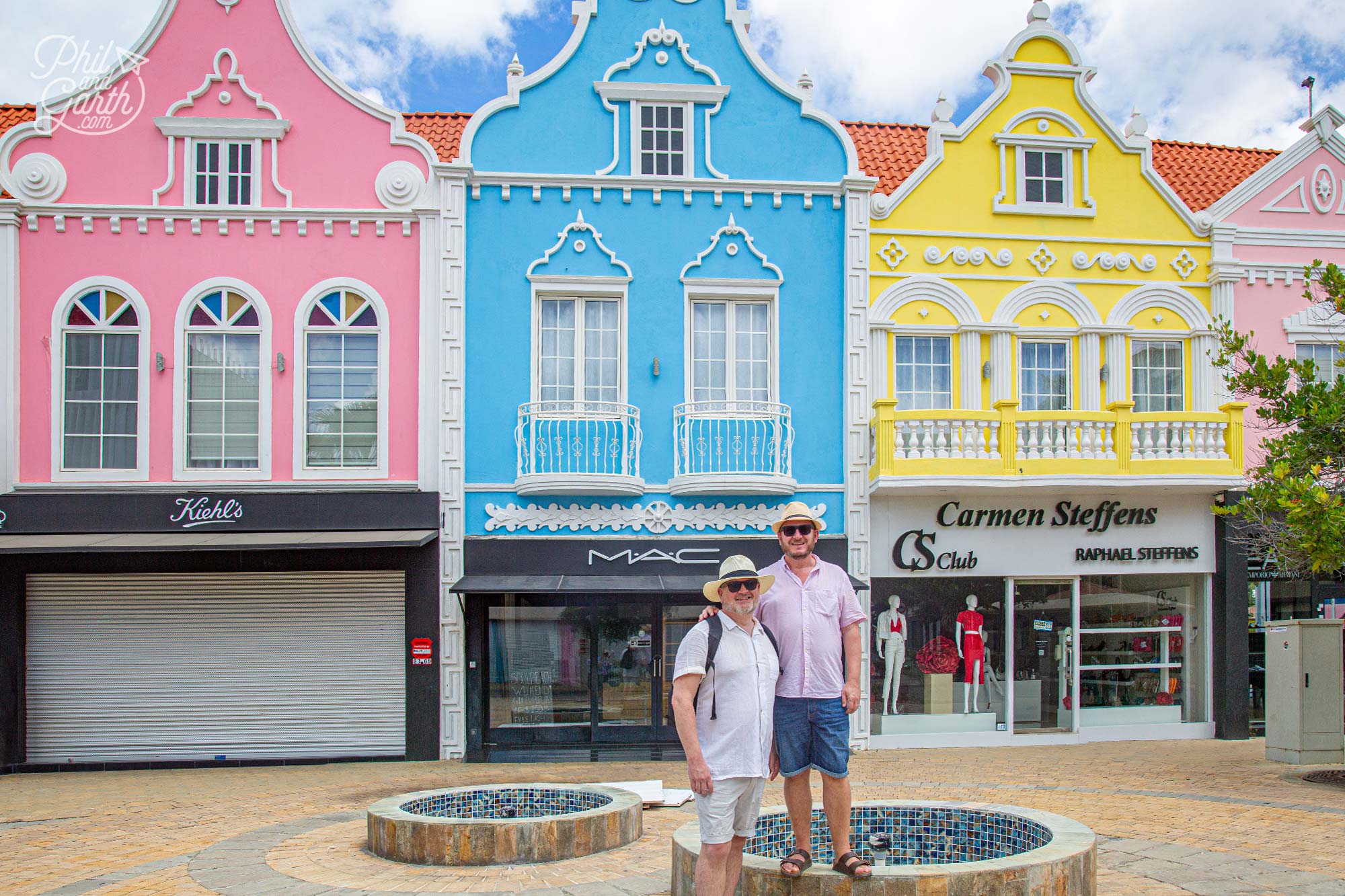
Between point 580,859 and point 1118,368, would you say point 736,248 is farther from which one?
point 580,859

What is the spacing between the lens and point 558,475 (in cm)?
1594

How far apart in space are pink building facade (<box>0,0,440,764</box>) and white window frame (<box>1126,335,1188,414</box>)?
10119 millimetres

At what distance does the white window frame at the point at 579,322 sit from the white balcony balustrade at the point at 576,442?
0.34 metres

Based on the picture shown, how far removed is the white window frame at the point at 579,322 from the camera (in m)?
16.8

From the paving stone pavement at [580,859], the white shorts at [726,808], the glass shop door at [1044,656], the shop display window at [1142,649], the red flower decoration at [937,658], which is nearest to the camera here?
the white shorts at [726,808]

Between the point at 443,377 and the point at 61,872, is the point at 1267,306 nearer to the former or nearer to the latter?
the point at 443,377

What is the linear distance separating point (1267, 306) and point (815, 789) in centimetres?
1138

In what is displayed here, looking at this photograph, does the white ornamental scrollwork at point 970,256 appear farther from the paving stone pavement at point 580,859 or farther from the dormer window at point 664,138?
the paving stone pavement at point 580,859

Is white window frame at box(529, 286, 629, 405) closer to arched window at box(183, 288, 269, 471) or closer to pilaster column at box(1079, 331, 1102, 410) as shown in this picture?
arched window at box(183, 288, 269, 471)

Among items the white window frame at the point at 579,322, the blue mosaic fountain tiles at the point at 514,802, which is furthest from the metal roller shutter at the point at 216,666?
the blue mosaic fountain tiles at the point at 514,802

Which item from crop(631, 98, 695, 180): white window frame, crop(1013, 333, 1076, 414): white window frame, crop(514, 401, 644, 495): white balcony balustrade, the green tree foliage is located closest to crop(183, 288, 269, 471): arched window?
crop(514, 401, 644, 495): white balcony balustrade

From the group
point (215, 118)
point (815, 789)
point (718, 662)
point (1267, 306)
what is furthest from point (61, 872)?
point (1267, 306)

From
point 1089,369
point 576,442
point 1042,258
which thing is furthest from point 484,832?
point 1042,258

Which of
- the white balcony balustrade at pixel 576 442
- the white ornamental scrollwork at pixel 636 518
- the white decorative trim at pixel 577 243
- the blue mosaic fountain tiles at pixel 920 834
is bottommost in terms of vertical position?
the blue mosaic fountain tiles at pixel 920 834
